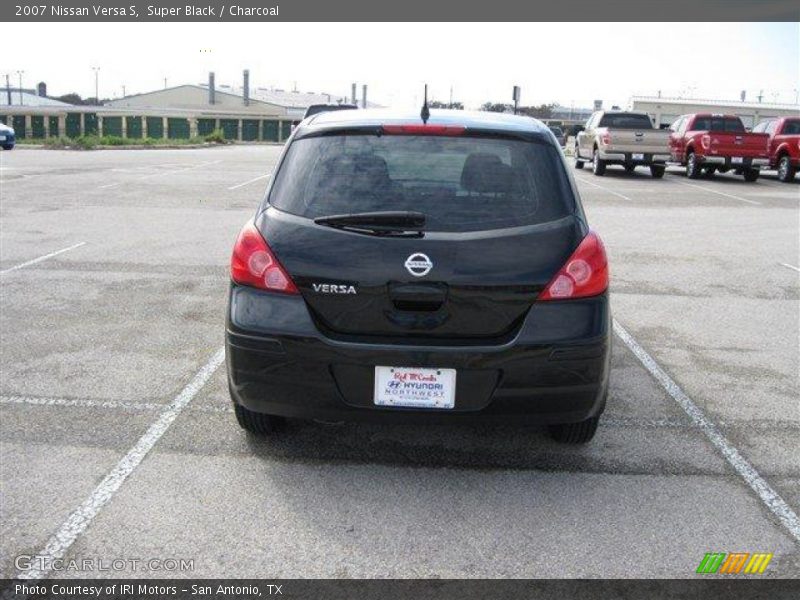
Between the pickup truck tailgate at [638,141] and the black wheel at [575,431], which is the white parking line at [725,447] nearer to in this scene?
the black wheel at [575,431]

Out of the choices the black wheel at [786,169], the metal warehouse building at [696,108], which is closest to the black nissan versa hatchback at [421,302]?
the black wheel at [786,169]

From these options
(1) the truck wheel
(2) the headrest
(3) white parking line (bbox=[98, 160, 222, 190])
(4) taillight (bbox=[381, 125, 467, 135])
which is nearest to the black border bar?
(2) the headrest

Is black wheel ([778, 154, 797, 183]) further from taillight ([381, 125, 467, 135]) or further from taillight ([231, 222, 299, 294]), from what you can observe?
taillight ([231, 222, 299, 294])

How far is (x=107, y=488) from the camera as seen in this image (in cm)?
392

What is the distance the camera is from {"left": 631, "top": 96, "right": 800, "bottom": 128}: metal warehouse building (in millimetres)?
85375

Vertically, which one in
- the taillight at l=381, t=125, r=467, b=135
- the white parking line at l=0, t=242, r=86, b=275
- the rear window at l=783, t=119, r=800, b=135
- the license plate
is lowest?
the white parking line at l=0, t=242, r=86, b=275

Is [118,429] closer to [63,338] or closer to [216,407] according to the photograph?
[216,407]

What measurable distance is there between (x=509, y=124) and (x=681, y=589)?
7.94 feet

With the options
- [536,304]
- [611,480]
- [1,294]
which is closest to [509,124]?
[536,304]

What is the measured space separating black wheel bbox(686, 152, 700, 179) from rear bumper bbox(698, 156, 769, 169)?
419 mm

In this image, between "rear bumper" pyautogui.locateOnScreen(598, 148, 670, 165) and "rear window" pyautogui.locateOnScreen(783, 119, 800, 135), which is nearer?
"rear bumper" pyautogui.locateOnScreen(598, 148, 670, 165)

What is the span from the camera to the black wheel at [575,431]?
439cm
